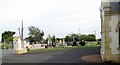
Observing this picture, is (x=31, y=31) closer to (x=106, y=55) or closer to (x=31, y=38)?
(x=31, y=38)

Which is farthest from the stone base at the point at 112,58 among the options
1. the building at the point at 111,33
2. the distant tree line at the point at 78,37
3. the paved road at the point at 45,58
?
the distant tree line at the point at 78,37

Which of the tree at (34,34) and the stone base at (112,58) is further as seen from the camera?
the tree at (34,34)

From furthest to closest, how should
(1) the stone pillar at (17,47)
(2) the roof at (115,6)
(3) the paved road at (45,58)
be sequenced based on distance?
(1) the stone pillar at (17,47), (3) the paved road at (45,58), (2) the roof at (115,6)

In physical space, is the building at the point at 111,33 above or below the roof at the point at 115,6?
below

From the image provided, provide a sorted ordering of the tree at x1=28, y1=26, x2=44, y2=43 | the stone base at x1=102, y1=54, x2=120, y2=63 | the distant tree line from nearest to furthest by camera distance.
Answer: the stone base at x1=102, y1=54, x2=120, y2=63 → the tree at x1=28, y1=26, x2=44, y2=43 → the distant tree line

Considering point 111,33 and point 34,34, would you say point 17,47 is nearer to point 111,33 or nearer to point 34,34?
point 111,33

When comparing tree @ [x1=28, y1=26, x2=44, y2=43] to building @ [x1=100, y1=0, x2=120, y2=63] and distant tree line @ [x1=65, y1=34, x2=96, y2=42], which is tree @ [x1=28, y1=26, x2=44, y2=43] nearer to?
distant tree line @ [x1=65, y1=34, x2=96, y2=42]

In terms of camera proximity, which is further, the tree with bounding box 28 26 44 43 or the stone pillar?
the tree with bounding box 28 26 44 43

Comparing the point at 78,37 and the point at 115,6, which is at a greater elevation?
the point at 115,6

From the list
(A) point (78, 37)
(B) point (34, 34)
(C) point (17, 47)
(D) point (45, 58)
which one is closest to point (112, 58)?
(D) point (45, 58)

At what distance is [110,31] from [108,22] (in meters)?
0.68

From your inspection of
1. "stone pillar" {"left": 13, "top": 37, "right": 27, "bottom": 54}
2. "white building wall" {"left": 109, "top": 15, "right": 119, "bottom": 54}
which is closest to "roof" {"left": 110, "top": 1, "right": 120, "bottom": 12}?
"white building wall" {"left": 109, "top": 15, "right": 119, "bottom": 54}

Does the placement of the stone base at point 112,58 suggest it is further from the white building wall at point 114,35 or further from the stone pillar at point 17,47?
the stone pillar at point 17,47

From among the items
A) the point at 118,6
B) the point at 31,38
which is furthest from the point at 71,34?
the point at 118,6
